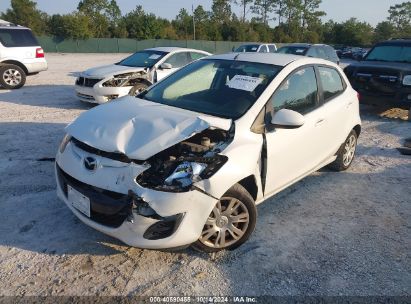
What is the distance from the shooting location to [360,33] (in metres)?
70.8

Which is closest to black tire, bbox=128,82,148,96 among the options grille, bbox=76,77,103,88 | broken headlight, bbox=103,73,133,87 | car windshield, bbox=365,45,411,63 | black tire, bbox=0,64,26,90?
broken headlight, bbox=103,73,133,87

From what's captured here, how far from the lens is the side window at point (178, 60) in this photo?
9.71 metres

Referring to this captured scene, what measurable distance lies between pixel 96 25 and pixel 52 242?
57594 mm

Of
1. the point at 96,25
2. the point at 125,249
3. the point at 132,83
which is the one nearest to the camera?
the point at 125,249

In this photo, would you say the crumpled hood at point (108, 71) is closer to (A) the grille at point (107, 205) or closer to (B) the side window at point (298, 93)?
(B) the side window at point (298, 93)

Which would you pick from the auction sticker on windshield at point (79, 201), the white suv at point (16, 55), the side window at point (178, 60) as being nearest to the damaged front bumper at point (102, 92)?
the side window at point (178, 60)

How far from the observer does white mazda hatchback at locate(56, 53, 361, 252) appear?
290cm

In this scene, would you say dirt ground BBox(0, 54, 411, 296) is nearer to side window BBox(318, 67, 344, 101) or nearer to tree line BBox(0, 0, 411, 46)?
side window BBox(318, 67, 344, 101)

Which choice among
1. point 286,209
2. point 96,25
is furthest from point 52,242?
point 96,25

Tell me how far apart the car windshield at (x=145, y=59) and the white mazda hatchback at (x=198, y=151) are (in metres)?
5.21

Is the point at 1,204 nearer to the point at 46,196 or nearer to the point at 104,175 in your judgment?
the point at 46,196

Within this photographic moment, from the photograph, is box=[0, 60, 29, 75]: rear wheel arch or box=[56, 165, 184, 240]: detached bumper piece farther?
box=[0, 60, 29, 75]: rear wheel arch

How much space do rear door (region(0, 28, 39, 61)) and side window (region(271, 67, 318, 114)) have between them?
9.93m

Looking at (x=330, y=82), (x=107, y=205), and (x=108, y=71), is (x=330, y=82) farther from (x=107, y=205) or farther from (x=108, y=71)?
(x=108, y=71)
